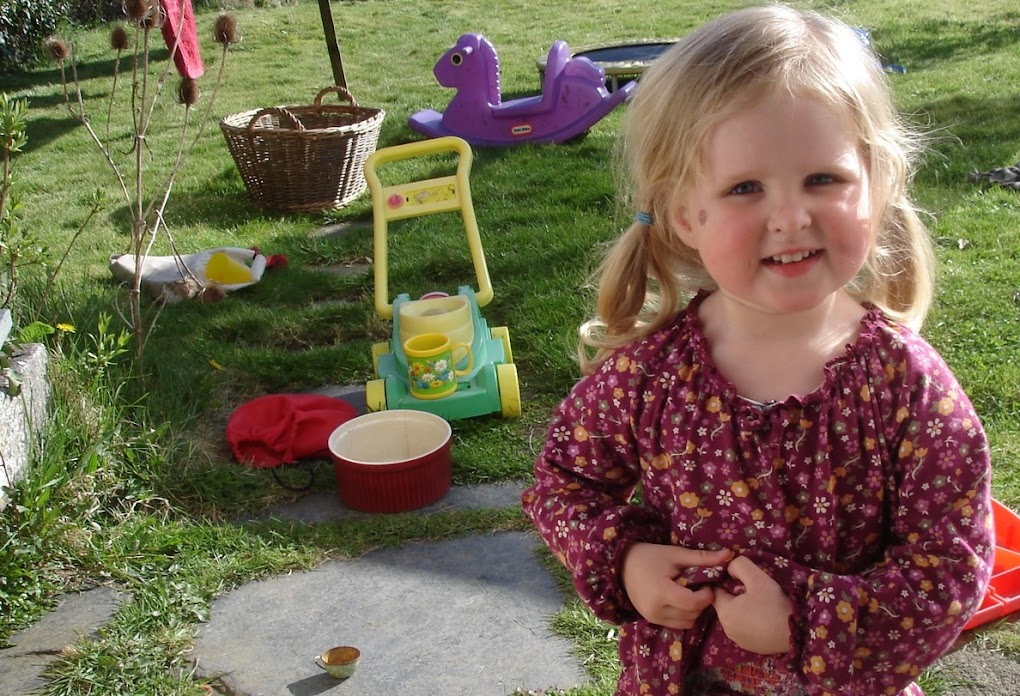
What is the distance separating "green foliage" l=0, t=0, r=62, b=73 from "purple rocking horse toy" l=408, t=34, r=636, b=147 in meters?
5.91

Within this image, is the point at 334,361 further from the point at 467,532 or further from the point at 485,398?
the point at 467,532

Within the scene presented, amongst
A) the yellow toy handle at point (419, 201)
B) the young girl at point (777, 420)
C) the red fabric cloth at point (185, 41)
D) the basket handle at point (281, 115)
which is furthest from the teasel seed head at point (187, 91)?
the red fabric cloth at point (185, 41)

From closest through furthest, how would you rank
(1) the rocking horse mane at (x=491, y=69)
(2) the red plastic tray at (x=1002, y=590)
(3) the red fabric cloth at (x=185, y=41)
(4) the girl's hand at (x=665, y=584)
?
(4) the girl's hand at (x=665, y=584)
(2) the red plastic tray at (x=1002, y=590)
(1) the rocking horse mane at (x=491, y=69)
(3) the red fabric cloth at (x=185, y=41)

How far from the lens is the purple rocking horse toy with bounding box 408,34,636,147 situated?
21.0ft

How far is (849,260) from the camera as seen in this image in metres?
1.25

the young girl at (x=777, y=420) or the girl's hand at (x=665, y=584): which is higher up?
the young girl at (x=777, y=420)

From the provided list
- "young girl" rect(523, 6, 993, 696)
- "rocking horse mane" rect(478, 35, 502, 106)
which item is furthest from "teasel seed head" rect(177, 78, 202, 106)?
"rocking horse mane" rect(478, 35, 502, 106)

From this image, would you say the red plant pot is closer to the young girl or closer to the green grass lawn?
the green grass lawn

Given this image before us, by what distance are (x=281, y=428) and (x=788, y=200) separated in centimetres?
233

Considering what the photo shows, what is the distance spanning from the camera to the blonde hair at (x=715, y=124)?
125 centimetres

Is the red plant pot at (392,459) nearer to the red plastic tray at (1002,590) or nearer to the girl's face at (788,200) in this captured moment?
the red plastic tray at (1002,590)

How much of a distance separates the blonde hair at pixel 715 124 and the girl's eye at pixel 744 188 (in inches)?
2.5

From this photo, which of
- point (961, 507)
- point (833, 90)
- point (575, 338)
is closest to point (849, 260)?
point (833, 90)

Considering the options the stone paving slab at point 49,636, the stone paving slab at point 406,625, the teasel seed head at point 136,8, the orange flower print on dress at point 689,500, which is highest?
the teasel seed head at point 136,8
